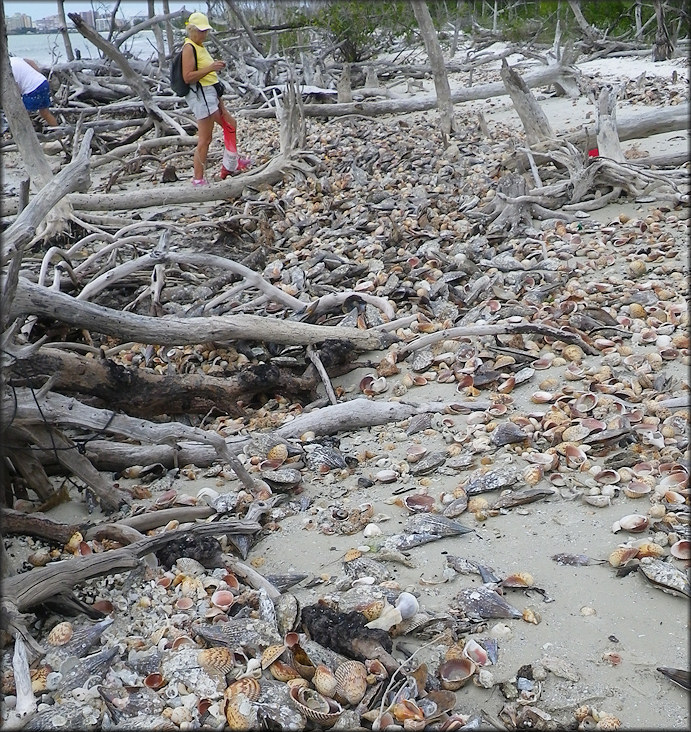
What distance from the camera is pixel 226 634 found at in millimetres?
2193

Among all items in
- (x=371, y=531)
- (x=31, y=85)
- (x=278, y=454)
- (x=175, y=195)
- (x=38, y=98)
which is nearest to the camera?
(x=371, y=531)

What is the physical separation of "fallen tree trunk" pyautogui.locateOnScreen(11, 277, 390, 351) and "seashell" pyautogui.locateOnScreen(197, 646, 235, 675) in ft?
6.16

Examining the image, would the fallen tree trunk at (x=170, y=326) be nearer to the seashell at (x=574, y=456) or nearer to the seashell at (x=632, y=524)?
the seashell at (x=574, y=456)

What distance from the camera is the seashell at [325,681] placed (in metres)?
2.01

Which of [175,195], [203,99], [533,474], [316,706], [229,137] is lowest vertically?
[316,706]

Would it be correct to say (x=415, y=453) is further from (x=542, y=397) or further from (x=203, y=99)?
(x=203, y=99)

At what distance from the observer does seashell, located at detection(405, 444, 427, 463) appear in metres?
3.20

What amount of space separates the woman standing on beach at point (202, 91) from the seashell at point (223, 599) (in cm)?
607

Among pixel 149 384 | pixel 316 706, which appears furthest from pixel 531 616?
pixel 149 384

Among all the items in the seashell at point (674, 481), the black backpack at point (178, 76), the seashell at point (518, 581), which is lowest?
the seashell at point (518, 581)

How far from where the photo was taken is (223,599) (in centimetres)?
239

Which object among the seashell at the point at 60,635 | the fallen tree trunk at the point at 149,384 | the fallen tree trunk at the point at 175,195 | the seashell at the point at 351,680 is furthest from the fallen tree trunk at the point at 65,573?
the fallen tree trunk at the point at 175,195

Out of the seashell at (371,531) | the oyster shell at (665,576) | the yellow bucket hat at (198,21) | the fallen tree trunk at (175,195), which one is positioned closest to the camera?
the oyster shell at (665,576)

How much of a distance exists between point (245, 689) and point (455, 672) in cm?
57
